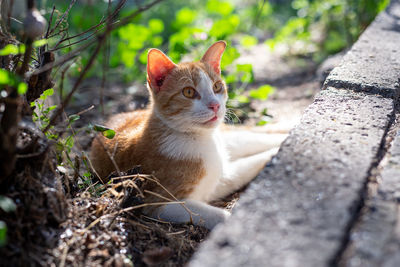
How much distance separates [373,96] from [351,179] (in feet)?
3.08

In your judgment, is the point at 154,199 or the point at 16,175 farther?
the point at 154,199

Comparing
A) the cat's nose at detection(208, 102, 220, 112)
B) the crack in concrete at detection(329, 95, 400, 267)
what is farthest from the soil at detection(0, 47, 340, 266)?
the crack in concrete at detection(329, 95, 400, 267)

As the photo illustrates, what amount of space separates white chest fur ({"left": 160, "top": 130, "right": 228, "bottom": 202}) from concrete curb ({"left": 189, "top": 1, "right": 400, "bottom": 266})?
74cm

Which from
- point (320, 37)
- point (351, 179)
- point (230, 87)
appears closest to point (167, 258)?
point (351, 179)

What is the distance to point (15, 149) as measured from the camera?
1562mm

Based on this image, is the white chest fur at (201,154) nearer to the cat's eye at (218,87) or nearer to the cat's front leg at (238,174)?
the cat's front leg at (238,174)

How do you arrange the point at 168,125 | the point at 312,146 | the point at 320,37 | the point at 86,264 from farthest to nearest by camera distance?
the point at 320,37, the point at 168,125, the point at 312,146, the point at 86,264

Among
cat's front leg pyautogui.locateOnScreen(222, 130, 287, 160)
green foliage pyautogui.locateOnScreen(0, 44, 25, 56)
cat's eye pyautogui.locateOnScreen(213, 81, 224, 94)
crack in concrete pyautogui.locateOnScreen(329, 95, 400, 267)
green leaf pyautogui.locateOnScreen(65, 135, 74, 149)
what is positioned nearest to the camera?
crack in concrete pyautogui.locateOnScreen(329, 95, 400, 267)

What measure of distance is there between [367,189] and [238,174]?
1397mm

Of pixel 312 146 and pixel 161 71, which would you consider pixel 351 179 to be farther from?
pixel 161 71

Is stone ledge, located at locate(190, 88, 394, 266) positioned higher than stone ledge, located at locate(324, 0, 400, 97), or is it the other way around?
stone ledge, located at locate(324, 0, 400, 97)

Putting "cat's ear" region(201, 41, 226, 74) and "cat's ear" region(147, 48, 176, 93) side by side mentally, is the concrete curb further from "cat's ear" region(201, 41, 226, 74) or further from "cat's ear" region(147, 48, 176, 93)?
"cat's ear" region(147, 48, 176, 93)

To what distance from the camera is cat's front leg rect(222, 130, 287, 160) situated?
126 inches

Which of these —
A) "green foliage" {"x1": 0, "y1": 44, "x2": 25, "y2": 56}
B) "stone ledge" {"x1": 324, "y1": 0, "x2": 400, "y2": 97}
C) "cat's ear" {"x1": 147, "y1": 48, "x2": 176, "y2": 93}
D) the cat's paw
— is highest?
"green foliage" {"x1": 0, "y1": 44, "x2": 25, "y2": 56}
